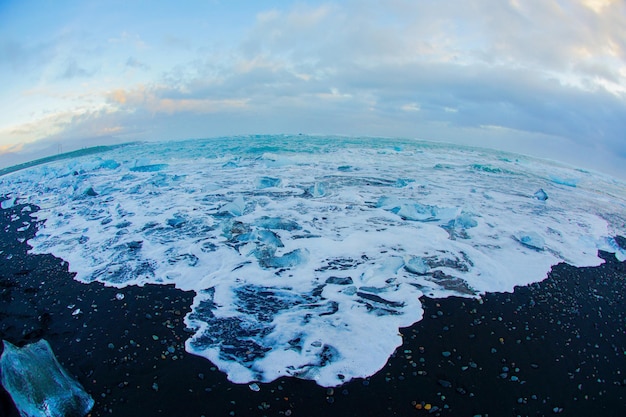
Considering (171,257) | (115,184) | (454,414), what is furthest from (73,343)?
(115,184)

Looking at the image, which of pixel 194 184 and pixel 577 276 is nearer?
pixel 577 276

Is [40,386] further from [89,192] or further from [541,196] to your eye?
[541,196]

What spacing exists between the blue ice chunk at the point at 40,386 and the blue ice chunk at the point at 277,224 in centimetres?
432

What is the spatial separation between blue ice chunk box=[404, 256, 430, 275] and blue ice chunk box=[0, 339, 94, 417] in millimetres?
4169

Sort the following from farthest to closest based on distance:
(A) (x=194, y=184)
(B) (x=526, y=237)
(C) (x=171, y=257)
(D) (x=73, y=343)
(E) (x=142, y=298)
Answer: (A) (x=194, y=184), (B) (x=526, y=237), (C) (x=171, y=257), (E) (x=142, y=298), (D) (x=73, y=343)

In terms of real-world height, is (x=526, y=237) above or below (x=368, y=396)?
above

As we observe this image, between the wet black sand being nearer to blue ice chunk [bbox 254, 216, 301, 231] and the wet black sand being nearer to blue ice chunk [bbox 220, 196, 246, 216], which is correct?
blue ice chunk [bbox 254, 216, 301, 231]

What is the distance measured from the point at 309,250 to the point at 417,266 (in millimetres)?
1808

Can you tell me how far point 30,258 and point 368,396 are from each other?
5.98 metres

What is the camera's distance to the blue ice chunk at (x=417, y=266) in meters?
5.09

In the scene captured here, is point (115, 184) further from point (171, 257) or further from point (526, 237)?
point (526, 237)

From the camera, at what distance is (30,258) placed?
5.62m

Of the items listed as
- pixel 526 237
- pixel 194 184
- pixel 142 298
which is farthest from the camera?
pixel 194 184

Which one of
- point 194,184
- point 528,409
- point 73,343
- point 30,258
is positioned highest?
point 194,184
